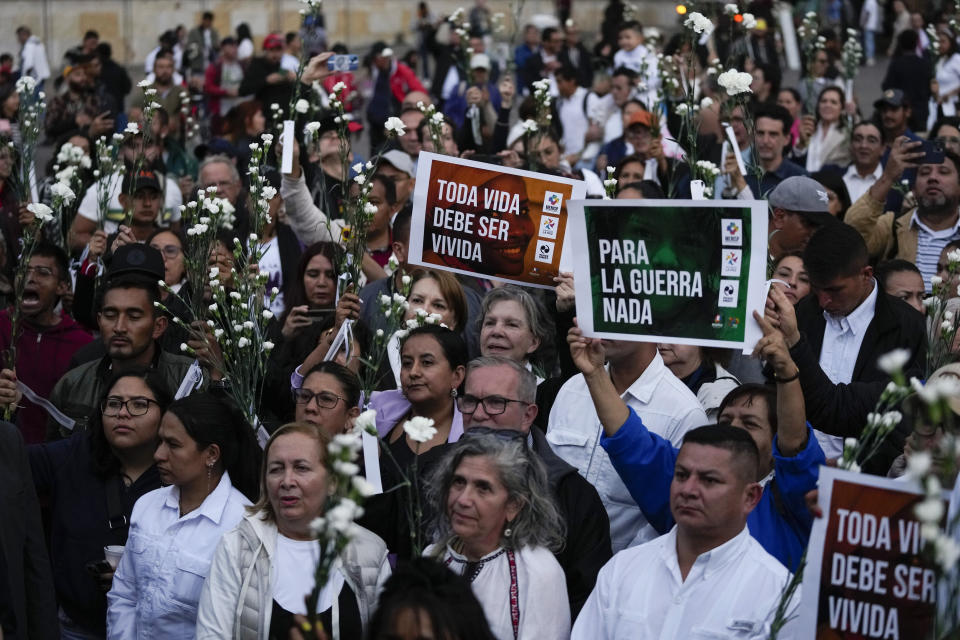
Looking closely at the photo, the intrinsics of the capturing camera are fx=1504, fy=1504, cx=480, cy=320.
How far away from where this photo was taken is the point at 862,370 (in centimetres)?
638

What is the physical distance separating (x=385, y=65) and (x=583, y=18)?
56.9 feet

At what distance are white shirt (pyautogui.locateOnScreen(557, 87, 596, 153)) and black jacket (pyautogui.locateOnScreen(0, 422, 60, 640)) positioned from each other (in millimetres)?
10125

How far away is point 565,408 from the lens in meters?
5.92

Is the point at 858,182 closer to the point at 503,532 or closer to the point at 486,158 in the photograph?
the point at 486,158

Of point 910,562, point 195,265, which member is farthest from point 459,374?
point 910,562

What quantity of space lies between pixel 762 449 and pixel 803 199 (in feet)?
9.64

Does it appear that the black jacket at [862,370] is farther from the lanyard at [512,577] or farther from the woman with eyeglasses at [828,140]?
the woman with eyeglasses at [828,140]

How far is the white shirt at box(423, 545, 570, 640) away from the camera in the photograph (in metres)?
4.68

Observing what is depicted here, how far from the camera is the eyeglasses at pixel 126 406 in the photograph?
19.7ft

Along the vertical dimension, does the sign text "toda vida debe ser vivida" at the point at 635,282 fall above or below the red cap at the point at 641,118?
below

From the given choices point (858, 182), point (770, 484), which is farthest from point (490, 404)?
point (858, 182)

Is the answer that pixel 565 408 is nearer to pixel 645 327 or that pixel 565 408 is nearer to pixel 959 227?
pixel 645 327

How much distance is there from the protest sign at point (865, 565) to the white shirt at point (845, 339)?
2.40m

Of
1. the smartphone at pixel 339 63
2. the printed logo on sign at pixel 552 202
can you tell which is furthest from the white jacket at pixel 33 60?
the printed logo on sign at pixel 552 202
